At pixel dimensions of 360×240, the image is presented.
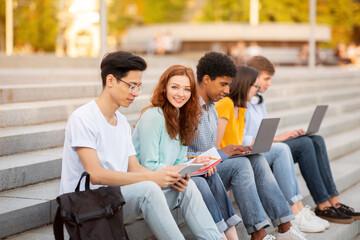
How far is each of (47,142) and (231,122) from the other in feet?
5.36

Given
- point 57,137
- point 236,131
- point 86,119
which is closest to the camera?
point 86,119

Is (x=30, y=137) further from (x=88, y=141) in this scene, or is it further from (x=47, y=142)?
(x=88, y=141)

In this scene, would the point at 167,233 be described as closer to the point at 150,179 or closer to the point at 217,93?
the point at 150,179

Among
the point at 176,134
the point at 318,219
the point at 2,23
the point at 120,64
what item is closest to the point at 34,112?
the point at 176,134

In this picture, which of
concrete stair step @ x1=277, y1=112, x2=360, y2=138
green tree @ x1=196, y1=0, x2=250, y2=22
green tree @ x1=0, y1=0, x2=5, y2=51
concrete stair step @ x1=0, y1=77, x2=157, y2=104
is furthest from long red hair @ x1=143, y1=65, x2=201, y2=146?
green tree @ x1=196, y1=0, x2=250, y2=22

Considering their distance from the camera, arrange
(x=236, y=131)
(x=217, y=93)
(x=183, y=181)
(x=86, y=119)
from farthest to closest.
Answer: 1. (x=236, y=131)
2. (x=217, y=93)
3. (x=183, y=181)
4. (x=86, y=119)

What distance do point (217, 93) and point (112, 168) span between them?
1.41 m

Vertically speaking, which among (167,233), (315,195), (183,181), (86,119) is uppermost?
(86,119)

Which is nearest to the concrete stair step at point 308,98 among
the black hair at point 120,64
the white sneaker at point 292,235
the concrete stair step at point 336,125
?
the concrete stair step at point 336,125

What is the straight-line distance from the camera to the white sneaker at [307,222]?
4938 millimetres

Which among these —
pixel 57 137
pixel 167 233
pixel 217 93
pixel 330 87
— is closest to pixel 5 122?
pixel 57 137

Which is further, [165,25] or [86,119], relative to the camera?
[165,25]

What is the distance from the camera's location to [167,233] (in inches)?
129

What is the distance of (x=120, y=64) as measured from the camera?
3.35 m
